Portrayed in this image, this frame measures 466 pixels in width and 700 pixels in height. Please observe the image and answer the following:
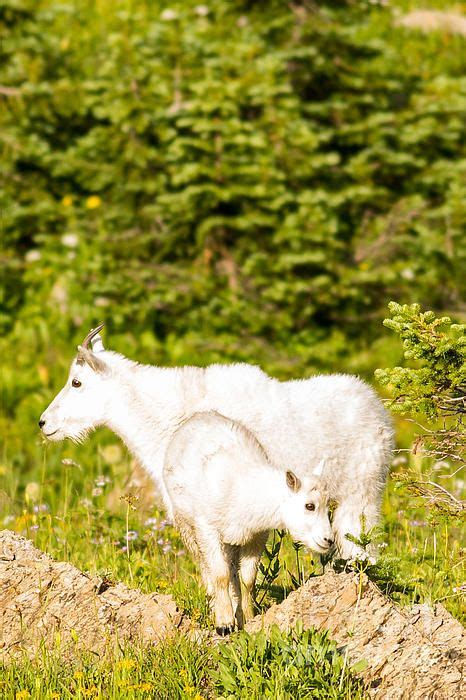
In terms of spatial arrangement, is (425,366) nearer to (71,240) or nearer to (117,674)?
(117,674)

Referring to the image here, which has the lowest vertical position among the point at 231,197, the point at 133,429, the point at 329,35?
the point at 231,197

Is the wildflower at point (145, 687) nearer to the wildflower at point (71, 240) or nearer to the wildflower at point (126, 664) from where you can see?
the wildflower at point (126, 664)

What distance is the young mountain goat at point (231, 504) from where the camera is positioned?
459 centimetres

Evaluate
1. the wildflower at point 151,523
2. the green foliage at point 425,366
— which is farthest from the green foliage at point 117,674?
the wildflower at point 151,523

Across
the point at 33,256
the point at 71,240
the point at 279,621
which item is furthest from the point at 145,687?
the point at 33,256

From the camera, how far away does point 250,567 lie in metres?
4.97

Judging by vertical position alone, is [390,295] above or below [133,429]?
below

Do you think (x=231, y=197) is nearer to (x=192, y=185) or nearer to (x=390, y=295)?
(x=192, y=185)

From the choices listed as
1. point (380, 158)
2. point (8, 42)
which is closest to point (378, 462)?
point (380, 158)

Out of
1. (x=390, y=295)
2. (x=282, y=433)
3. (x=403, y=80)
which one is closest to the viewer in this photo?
(x=282, y=433)

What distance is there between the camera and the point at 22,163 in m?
13.2

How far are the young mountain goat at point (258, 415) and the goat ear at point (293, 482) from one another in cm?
66

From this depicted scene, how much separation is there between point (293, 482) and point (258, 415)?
95 centimetres

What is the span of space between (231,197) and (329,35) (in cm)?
231
